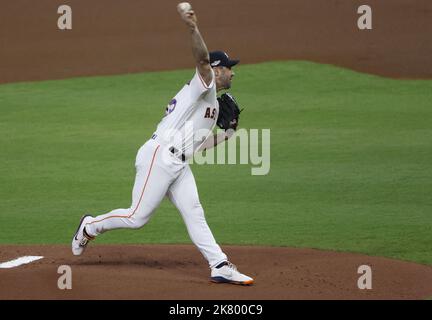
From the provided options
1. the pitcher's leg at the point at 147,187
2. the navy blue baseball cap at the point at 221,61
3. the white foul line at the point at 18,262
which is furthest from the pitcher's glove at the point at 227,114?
the white foul line at the point at 18,262

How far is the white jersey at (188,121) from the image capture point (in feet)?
22.6

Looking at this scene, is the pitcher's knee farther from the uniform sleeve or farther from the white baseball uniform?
the uniform sleeve

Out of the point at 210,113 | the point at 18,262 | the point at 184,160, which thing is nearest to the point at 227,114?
the point at 210,113

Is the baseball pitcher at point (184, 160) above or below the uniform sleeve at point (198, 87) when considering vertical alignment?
below

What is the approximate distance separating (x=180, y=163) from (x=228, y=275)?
923 mm

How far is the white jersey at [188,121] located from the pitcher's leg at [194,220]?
23cm

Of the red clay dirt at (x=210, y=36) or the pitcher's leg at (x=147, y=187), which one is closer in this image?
the pitcher's leg at (x=147, y=187)

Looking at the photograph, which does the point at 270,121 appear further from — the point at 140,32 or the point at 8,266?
the point at 8,266

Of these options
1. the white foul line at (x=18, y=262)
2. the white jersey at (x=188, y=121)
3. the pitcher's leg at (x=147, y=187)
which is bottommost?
the white foul line at (x=18, y=262)

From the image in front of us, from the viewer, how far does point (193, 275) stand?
7.05 meters

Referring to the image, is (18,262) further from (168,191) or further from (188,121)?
(188,121)

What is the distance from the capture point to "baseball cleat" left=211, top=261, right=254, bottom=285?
6.70m

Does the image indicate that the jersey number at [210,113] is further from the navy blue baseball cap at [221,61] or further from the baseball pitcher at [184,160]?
the navy blue baseball cap at [221,61]
